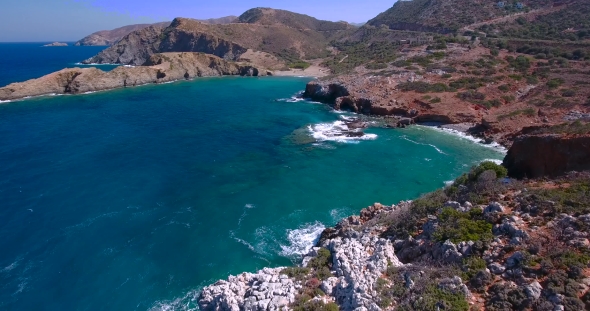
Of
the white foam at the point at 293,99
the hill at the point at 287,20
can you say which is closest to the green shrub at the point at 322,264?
the white foam at the point at 293,99

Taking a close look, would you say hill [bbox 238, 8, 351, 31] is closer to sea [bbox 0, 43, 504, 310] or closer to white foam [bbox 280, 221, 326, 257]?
sea [bbox 0, 43, 504, 310]

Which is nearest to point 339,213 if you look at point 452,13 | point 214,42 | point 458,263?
point 458,263

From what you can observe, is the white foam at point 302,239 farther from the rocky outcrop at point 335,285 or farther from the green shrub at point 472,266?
the green shrub at point 472,266

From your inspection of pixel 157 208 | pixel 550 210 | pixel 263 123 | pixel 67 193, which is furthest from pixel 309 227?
pixel 263 123

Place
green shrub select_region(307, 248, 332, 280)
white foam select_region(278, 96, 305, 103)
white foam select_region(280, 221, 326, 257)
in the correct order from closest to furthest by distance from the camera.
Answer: green shrub select_region(307, 248, 332, 280) → white foam select_region(280, 221, 326, 257) → white foam select_region(278, 96, 305, 103)

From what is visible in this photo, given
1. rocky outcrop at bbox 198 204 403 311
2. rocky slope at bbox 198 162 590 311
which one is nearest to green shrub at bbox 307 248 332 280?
rocky slope at bbox 198 162 590 311

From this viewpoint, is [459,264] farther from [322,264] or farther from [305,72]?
[305,72]
